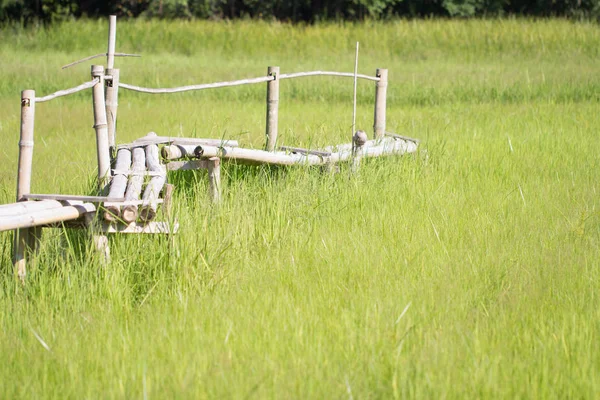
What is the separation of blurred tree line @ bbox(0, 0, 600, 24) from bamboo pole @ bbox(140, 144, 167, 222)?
2076cm

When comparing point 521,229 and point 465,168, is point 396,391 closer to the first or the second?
point 521,229

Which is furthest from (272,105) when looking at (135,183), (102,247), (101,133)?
(102,247)

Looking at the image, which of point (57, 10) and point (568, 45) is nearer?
point (568, 45)

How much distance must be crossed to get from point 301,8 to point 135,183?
1001 inches

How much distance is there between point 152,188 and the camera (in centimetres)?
452

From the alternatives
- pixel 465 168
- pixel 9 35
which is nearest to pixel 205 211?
pixel 465 168

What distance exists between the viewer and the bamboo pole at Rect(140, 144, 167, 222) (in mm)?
4203

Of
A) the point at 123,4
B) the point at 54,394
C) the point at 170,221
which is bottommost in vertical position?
the point at 54,394

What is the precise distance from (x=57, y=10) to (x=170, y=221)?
21935 millimetres

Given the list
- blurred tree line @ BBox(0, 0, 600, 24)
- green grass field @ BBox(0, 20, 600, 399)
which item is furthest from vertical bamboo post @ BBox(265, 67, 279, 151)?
blurred tree line @ BBox(0, 0, 600, 24)

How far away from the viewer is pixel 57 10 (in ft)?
80.9

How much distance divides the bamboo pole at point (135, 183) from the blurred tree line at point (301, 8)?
20.7m

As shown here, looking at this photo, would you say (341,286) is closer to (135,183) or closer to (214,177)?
(135,183)

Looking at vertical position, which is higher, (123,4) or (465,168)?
(123,4)
